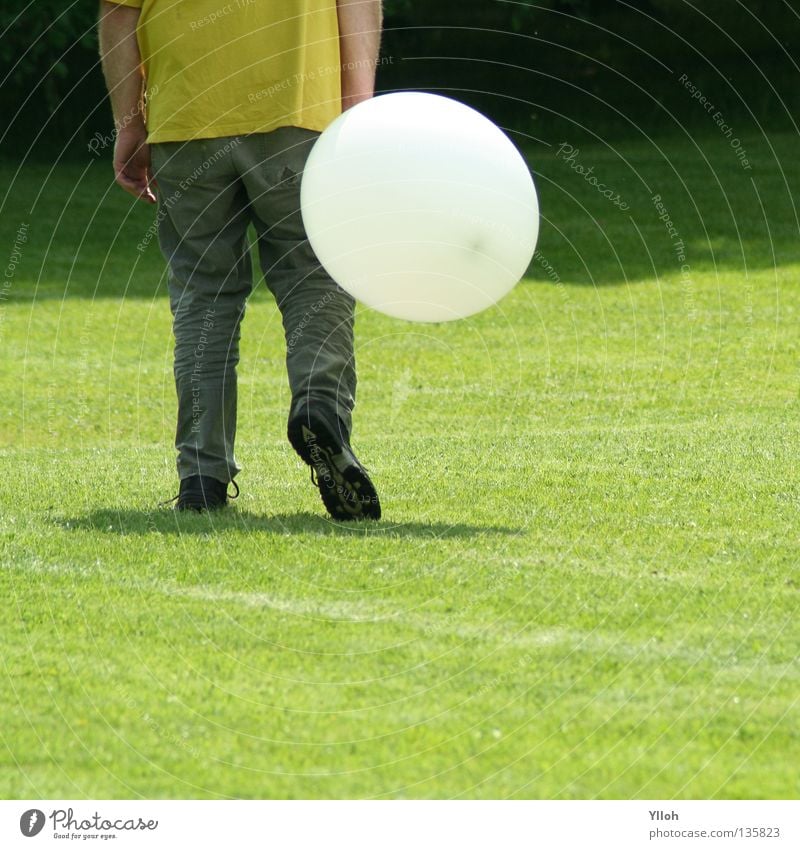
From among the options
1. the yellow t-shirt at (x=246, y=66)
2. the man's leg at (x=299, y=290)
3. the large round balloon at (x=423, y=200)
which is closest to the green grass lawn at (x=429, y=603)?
the man's leg at (x=299, y=290)

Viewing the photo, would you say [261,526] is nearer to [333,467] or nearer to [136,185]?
[333,467]

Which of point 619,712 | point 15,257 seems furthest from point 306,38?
point 15,257

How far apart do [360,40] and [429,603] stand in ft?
7.45

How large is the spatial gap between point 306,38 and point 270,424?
3597 mm

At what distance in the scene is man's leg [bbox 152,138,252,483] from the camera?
18.1 feet

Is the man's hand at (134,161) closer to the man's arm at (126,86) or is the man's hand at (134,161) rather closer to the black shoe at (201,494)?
the man's arm at (126,86)

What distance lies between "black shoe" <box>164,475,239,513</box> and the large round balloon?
0.99 metres

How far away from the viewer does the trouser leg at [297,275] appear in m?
5.37

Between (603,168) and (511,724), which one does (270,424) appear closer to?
(511,724)

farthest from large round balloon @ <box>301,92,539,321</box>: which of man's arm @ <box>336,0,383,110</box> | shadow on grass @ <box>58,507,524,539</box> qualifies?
shadow on grass @ <box>58,507,524,539</box>

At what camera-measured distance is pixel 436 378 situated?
10094 mm

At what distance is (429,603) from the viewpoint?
4227 mm
